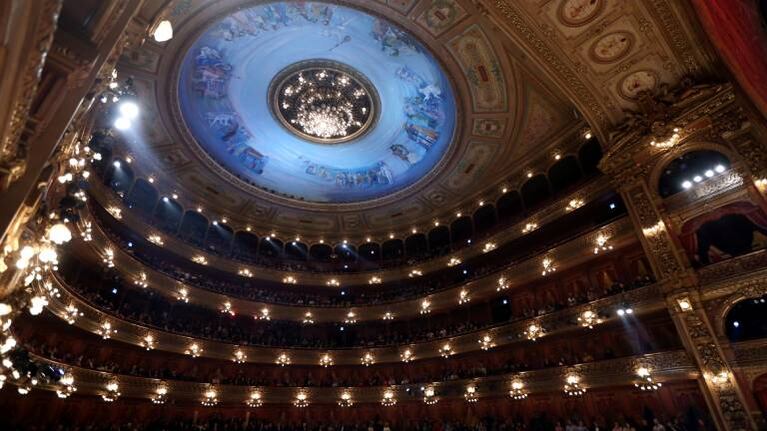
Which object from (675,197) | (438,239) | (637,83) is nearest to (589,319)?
(675,197)

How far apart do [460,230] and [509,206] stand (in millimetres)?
3780

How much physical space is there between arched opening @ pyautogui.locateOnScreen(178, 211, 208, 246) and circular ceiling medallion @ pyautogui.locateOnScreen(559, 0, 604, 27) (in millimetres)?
22596

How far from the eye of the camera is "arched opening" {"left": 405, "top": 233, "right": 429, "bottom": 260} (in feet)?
89.5

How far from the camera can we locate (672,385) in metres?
13.7

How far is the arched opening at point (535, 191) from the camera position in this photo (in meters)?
21.7

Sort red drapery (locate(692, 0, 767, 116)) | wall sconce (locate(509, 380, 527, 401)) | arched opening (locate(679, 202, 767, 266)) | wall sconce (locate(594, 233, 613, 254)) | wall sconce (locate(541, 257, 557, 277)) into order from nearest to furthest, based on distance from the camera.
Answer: red drapery (locate(692, 0, 767, 116)) → arched opening (locate(679, 202, 767, 266)) → wall sconce (locate(594, 233, 613, 254)) → wall sconce (locate(509, 380, 527, 401)) → wall sconce (locate(541, 257, 557, 277))

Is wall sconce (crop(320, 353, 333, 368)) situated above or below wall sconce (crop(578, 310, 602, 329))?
above

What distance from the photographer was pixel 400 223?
89.3 feet

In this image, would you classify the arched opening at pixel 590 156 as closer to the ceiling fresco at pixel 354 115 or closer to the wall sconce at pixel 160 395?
the ceiling fresco at pixel 354 115

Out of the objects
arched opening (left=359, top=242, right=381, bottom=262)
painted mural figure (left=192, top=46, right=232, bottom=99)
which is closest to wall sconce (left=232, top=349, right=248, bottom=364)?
arched opening (left=359, top=242, right=381, bottom=262)

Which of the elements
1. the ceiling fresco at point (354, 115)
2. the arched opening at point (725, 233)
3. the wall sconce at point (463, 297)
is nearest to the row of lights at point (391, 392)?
the arched opening at point (725, 233)

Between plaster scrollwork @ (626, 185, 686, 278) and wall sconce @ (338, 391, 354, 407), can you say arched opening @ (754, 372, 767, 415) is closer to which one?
plaster scrollwork @ (626, 185, 686, 278)

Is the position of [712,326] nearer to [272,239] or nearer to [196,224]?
[272,239]

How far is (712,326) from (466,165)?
13232mm
